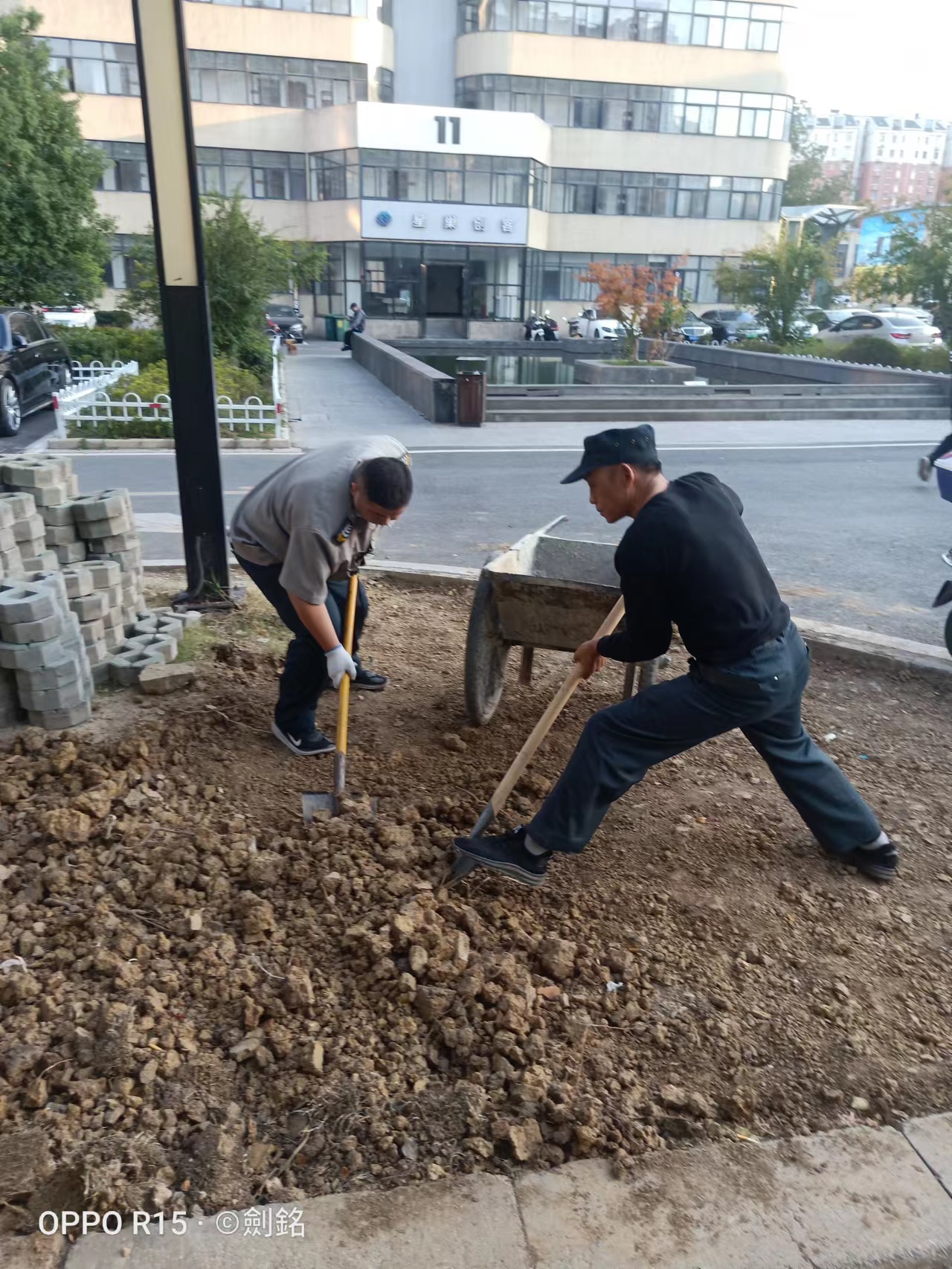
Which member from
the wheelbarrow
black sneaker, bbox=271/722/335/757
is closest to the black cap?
the wheelbarrow

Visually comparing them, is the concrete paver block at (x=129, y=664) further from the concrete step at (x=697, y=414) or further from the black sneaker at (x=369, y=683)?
the concrete step at (x=697, y=414)

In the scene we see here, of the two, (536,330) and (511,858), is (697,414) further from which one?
(536,330)

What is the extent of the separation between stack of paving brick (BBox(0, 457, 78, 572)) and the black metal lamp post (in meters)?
0.75

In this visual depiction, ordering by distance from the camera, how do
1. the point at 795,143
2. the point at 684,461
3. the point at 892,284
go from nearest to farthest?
1. the point at 684,461
2. the point at 892,284
3. the point at 795,143

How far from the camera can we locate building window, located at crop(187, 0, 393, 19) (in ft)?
128

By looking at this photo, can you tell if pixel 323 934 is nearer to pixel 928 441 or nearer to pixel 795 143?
pixel 928 441

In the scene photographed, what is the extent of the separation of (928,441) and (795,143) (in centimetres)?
8423

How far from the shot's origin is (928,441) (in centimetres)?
1574

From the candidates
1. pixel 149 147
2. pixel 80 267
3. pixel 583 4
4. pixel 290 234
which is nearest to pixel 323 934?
pixel 149 147

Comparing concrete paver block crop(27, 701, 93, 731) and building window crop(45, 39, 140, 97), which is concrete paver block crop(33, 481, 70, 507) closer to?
concrete paver block crop(27, 701, 93, 731)

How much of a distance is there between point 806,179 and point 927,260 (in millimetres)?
63445

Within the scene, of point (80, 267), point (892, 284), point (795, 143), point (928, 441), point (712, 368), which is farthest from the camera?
point (795, 143)

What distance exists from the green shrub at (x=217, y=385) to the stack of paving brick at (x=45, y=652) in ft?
32.2

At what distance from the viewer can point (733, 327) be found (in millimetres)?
36781
